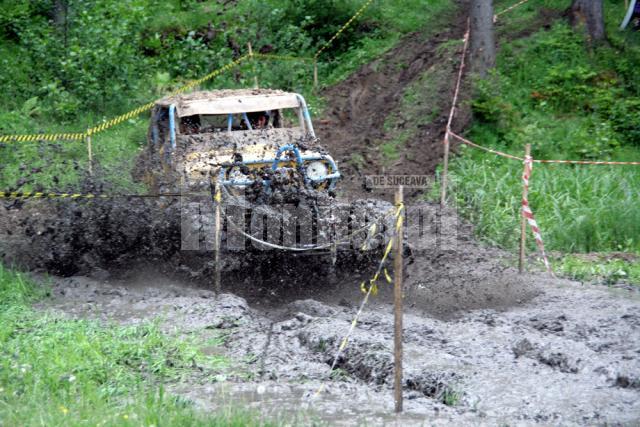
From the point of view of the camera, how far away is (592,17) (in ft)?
55.5

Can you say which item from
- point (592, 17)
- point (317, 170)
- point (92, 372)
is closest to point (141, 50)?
point (592, 17)

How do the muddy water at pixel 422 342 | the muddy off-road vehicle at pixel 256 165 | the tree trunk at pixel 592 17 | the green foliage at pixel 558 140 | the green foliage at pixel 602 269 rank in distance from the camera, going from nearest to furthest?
the muddy water at pixel 422 342, the muddy off-road vehicle at pixel 256 165, the green foliage at pixel 602 269, the green foliage at pixel 558 140, the tree trunk at pixel 592 17

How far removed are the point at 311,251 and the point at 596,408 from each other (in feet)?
13.1

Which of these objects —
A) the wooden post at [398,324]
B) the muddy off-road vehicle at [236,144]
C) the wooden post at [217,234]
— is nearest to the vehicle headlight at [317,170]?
the muddy off-road vehicle at [236,144]

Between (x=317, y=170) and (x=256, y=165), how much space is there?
2.35 feet

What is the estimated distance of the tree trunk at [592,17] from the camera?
16828mm

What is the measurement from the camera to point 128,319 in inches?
316

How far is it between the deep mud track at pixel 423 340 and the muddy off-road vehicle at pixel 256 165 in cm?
73

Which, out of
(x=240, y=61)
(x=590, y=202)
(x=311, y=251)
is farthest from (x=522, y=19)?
(x=311, y=251)

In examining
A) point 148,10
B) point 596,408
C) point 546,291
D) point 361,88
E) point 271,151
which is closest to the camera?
point 596,408

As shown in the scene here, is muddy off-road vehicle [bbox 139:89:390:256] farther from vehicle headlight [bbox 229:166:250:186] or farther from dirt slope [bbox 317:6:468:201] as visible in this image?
dirt slope [bbox 317:6:468:201]

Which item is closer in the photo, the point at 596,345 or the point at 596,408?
the point at 596,408

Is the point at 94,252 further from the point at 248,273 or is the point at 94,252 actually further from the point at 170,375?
the point at 170,375

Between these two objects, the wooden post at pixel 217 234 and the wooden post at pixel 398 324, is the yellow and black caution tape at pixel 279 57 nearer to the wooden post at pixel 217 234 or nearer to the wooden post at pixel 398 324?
the wooden post at pixel 217 234
